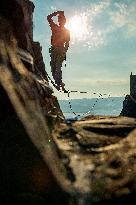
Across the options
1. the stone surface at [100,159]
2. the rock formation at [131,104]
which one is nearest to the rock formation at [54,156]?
the stone surface at [100,159]

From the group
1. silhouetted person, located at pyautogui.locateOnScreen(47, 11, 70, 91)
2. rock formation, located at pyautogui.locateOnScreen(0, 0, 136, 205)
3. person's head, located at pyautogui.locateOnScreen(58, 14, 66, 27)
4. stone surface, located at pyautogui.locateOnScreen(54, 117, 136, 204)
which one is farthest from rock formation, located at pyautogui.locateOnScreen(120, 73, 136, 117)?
rock formation, located at pyautogui.locateOnScreen(0, 0, 136, 205)

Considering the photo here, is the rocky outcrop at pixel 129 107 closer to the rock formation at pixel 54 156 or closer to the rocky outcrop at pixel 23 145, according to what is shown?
the rock formation at pixel 54 156

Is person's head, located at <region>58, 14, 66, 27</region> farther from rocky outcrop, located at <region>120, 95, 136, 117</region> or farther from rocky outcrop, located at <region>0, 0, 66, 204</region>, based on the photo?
rocky outcrop, located at <region>0, 0, 66, 204</region>

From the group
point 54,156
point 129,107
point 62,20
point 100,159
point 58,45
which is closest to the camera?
point 54,156

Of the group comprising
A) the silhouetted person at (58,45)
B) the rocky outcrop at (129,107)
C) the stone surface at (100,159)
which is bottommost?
the rocky outcrop at (129,107)

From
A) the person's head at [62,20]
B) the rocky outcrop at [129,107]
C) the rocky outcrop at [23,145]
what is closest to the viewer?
the rocky outcrop at [23,145]

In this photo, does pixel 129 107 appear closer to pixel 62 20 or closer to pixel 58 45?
pixel 58 45

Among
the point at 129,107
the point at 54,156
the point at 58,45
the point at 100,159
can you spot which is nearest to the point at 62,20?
the point at 58,45

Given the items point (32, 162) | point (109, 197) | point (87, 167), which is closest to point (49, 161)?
point (32, 162)

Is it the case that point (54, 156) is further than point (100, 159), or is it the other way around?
point (100, 159)
